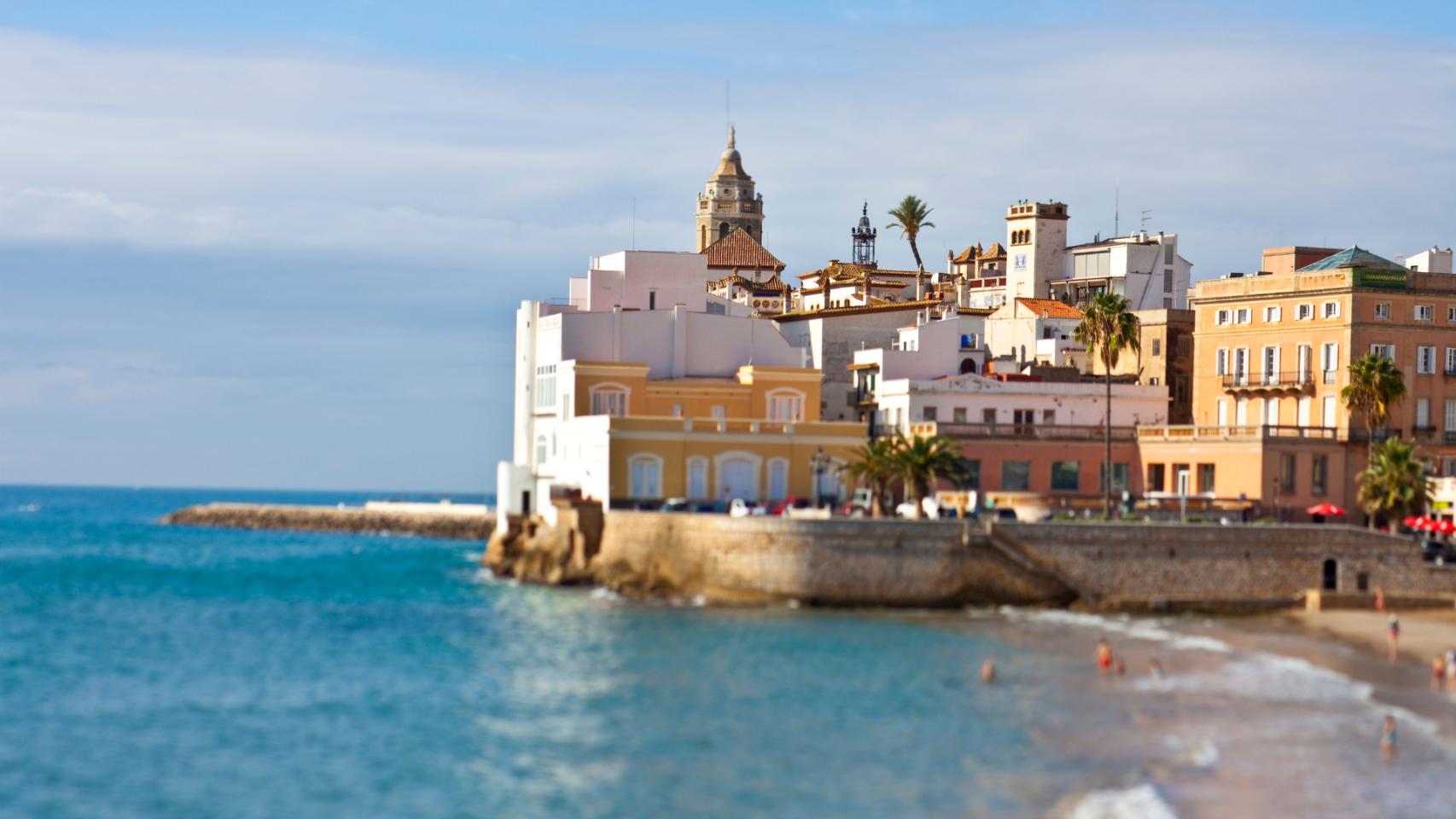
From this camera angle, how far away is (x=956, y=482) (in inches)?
2940

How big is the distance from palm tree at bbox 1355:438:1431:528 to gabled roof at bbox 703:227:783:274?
266 feet

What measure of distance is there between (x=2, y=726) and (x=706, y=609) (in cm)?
2414

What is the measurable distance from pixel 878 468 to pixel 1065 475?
1489cm

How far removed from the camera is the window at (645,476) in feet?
259

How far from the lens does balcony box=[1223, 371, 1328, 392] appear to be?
86.9m

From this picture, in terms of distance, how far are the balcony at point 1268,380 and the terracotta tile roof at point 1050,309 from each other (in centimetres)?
1711

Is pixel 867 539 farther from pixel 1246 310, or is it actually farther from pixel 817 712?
pixel 1246 310

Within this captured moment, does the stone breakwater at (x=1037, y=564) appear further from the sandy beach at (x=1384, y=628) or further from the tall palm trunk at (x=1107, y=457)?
the tall palm trunk at (x=1107, y=457)

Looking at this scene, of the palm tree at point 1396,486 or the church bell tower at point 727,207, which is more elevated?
the church bell tower at point 727,207

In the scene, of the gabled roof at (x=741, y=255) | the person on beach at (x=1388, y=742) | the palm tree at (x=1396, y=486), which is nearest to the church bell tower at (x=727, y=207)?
the gabled roof at (x=741, y=255)

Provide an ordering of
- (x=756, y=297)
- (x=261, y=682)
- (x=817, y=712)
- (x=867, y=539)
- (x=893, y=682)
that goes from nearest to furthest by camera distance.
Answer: (x=817, y=712), (x=893, y=682), (x=261, y=682), (x=867, y=539), (x=756, y=297)

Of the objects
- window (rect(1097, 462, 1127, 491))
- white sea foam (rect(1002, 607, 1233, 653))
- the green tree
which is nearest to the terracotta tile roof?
window (rect(1097, 462, 1127, 491))

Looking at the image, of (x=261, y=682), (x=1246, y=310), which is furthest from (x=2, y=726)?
(x=1246, y=310)

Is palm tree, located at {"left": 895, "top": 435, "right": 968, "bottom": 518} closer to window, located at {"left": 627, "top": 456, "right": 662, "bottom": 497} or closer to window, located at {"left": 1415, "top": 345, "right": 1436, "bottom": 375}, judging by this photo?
window, located at {"left": 627, "top": 456, "right": 662, "bottom": 497}
